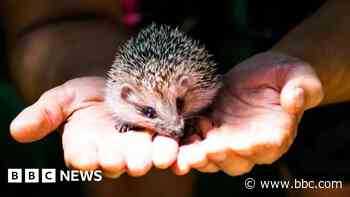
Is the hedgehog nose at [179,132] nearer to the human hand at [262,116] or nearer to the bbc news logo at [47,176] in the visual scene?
the human hand at [262,116]

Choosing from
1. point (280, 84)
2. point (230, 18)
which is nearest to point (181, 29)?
point (230, 18)

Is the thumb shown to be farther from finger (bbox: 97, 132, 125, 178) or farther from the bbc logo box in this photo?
the bbc logo box

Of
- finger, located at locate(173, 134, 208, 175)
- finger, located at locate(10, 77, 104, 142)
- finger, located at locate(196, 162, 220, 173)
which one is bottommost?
finger, located at locate(196, 162, 220, 173)

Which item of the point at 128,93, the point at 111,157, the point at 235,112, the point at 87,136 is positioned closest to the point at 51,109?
the point at 87,136

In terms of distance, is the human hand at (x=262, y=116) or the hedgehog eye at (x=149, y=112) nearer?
the human hand at (x=262, y=116)

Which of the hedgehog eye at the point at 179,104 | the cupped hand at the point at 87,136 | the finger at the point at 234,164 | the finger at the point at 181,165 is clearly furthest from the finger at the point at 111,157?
the hedgehog eye at the point at 179,104

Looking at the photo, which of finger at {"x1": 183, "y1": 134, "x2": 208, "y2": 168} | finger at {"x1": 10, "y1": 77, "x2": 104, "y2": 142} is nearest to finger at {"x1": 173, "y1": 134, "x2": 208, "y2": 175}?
finger at {"x1": 183, "y1": 134, "x2": 208, "y2": 168}

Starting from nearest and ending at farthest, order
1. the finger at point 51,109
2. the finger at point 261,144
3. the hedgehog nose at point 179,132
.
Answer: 1. the finger at point 261,144
2. the finger at point 51,109
3. the hedgehog nose at point 179,132

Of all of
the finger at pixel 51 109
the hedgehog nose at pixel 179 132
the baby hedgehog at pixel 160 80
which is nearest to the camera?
the finger at pixel 51 109
